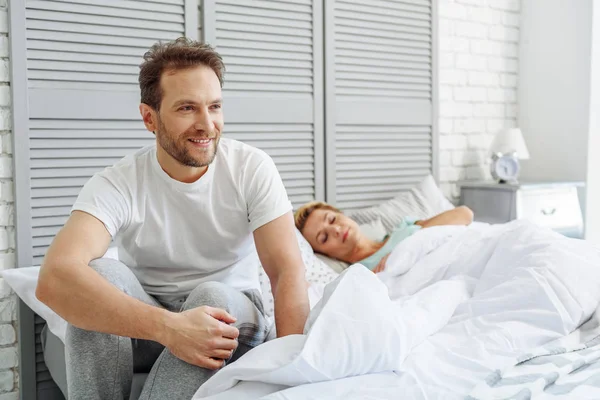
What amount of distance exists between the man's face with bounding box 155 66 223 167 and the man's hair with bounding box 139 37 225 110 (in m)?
0.02

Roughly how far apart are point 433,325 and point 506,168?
76.0 inches

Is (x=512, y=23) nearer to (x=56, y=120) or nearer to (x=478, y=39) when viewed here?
(x=478, y=39)

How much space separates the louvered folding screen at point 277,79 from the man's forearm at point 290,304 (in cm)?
116

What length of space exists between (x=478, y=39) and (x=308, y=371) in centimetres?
281

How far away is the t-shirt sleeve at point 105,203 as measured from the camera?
1623mm

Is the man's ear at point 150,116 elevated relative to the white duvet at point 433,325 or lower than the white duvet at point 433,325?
elevated

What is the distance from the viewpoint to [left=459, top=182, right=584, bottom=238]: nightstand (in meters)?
3.12

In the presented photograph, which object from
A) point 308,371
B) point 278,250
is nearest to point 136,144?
point 278,250

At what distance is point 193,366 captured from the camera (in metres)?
1.34

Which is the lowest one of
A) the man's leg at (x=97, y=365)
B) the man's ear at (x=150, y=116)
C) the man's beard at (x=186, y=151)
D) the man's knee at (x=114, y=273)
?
the man's leg at (x=97, y=365)

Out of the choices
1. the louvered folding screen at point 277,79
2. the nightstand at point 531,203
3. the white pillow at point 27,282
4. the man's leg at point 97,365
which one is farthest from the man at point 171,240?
the nightstand at point 531,203

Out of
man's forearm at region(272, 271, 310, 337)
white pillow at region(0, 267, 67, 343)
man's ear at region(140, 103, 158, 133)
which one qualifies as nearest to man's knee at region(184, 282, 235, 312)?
man's forearm at region(272, 271, 310, 337)

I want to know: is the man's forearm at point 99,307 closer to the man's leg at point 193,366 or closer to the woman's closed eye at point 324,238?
the man's leg at point 193,366

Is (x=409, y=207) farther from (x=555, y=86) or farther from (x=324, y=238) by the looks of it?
(x=555, y=86)
